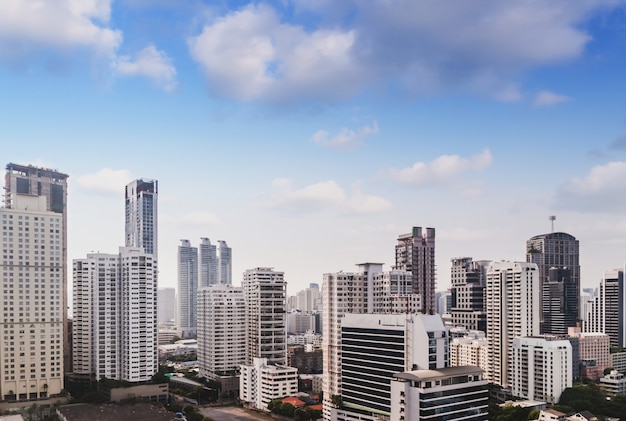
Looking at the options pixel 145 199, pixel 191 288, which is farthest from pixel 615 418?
pixel 191 288

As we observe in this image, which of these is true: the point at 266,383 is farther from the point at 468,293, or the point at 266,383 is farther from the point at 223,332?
the point at 468,293

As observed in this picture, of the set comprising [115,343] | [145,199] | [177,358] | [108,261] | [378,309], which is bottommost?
[177,358]

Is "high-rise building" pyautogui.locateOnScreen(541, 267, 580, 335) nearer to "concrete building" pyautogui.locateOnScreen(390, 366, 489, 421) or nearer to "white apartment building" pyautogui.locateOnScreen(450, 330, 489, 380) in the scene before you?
"white apartment building" pyautogui.locateOnScreen(450, 330, 489, 380)

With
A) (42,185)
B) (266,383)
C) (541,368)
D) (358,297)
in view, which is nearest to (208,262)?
(42,185)

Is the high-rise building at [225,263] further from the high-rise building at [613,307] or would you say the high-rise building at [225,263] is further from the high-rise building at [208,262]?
the high-rise building at [613,307]

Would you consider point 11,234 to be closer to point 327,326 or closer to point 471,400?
point 327,326

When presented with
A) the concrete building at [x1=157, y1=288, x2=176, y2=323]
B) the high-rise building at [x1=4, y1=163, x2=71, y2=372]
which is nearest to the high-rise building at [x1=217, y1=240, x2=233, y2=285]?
the concrete building at [x1=157, y1=288, x2=176, y2=323]
